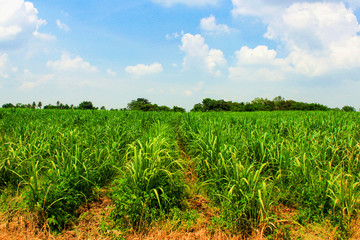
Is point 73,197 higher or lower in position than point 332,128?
lower

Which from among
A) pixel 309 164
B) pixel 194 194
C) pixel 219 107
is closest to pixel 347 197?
pixel 309 164

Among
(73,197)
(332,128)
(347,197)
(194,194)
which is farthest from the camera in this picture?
(332,128)

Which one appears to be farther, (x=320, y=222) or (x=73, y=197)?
(x=73, y=197)

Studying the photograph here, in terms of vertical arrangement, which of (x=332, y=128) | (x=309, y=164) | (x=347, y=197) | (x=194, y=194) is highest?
(x=332, y=128)

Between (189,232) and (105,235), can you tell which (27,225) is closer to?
(105,235)

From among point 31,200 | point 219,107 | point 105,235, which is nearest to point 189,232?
point 105,235

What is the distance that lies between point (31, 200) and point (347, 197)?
422 cm

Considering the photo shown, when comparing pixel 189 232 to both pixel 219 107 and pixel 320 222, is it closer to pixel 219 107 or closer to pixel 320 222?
pixel 320 222

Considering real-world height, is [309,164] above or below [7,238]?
above

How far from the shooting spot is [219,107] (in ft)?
187

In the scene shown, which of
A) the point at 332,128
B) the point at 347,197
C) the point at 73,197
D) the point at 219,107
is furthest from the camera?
the point at 219,107

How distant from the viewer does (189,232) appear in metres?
2.63

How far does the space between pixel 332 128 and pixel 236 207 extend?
18.5 ft

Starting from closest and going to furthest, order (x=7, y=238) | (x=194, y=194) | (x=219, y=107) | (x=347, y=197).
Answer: (x=7, y=238)
(x=347, y=197)
(x=194, y=194)
(x=219, y=107)
